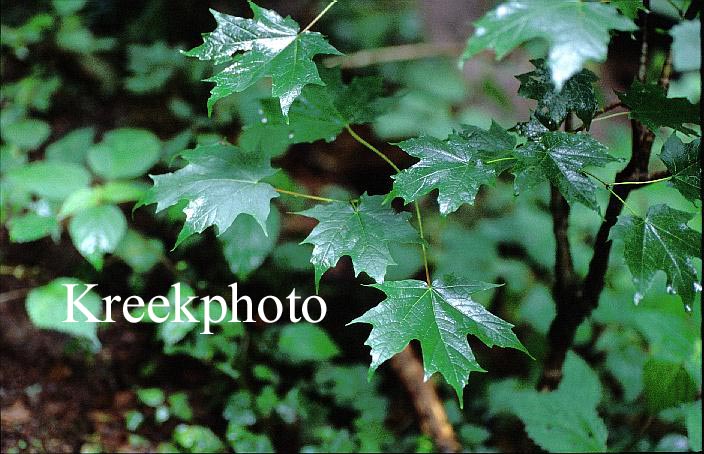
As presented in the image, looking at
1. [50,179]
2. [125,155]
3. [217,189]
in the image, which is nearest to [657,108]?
[217,189]

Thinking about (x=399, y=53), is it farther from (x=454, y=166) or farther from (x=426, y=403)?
(x=454, y=166)

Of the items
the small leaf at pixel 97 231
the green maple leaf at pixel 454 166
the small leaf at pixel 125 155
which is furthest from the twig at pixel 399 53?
the green maple leaf at pixel 454 166

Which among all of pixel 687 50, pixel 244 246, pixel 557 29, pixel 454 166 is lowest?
pixel 244 246

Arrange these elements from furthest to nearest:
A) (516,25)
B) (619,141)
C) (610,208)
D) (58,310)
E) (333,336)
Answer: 1. (619,141)
2. (333,336)
3. (58,310)
4. (610,208)
5. (516,25)

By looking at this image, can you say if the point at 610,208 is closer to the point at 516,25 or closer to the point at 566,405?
the point at 516,25

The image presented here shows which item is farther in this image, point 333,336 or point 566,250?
point 333,336

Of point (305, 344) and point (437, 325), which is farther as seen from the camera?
point (305, 344)

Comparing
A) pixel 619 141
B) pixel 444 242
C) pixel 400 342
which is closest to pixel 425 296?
pixel 400 342
